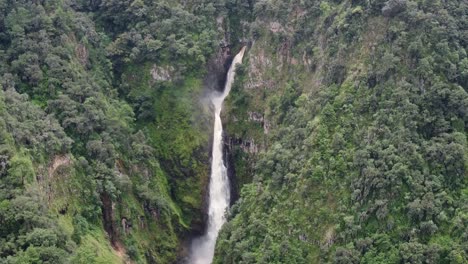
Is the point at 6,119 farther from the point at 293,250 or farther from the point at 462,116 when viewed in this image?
the point at 462,116

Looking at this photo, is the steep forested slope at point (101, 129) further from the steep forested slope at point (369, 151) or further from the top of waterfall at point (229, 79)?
the steep forested slope at point (369, 151)

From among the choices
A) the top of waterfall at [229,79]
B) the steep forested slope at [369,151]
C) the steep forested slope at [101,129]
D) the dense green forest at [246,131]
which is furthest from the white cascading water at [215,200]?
the steep forested slope at [369,151]

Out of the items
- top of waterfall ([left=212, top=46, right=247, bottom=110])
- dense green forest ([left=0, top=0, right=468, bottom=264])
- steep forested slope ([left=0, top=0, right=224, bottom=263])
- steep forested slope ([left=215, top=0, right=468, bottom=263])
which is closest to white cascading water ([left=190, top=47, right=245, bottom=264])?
top of waterfall ([left=212, top=46, right=247, bottom=110])

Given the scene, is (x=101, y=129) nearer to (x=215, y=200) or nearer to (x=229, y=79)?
(x=215, y=200)

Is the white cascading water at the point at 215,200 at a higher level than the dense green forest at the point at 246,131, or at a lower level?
lower

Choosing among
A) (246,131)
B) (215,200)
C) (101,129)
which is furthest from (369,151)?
(101,129)

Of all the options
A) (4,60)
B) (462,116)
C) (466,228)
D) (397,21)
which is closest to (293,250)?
(466,228)
